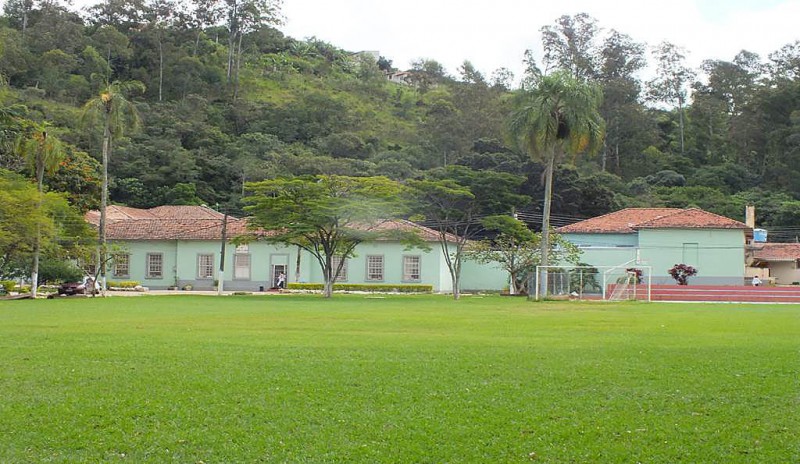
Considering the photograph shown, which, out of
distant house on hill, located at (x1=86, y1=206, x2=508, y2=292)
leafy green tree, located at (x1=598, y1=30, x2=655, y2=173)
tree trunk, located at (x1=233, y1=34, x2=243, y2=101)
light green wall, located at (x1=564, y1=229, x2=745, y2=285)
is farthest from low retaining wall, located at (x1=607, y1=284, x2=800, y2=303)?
tree trunk, located at (x1=233, y1=34, x2=243, y2=101)

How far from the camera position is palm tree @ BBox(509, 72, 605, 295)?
3472 centimetres

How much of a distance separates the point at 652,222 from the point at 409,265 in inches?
498

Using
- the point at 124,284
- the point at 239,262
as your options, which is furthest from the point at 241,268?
the point at 124,284

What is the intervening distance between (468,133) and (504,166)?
52.1 feet

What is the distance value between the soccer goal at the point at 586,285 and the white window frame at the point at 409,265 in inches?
372

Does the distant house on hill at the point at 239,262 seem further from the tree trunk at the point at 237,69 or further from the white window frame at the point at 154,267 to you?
A: the tree trunk at the point at 237,69

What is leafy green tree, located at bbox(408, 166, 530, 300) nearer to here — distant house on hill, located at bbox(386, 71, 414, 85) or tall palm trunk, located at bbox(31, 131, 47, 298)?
tall palm trunk, located at bbox(31, 131, 47, 298)

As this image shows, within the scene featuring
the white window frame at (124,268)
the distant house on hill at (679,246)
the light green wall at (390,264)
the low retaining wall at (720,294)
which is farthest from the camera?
the white window frame at (124,268)

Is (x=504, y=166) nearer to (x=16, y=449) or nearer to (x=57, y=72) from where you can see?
(x=57, y=72)

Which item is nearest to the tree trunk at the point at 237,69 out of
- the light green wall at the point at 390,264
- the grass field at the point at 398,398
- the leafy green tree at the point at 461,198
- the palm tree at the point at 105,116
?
the light green wall at the point at 390,264

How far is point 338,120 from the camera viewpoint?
3073 inches

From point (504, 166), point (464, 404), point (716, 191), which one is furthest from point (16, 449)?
point (716, 191)

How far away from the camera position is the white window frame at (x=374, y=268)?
4494 cm

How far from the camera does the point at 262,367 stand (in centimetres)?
1053
